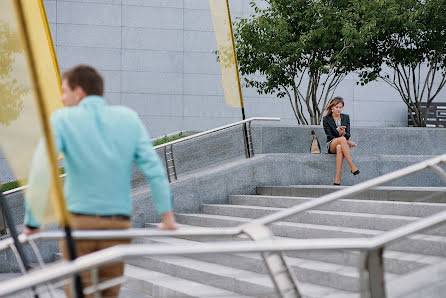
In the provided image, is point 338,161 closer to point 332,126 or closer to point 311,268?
point 332,126

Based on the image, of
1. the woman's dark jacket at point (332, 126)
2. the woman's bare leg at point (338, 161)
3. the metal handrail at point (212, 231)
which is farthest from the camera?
the woman's dark jacket at point (332, 126)

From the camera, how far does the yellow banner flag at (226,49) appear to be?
9727 millimetres

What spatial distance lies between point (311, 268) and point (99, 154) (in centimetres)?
110

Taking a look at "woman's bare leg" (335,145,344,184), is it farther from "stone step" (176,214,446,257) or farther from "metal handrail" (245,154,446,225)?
"metal handrail" (245,154,446,225)

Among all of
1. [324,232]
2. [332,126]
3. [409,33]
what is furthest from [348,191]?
[409,33]

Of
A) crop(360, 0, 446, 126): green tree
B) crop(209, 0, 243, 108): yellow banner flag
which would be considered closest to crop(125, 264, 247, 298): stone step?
crop(209, 0, 243, 108): yellow banner flag

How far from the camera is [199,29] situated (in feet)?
62.4

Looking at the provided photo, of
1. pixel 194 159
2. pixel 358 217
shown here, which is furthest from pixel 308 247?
pixel 194 159

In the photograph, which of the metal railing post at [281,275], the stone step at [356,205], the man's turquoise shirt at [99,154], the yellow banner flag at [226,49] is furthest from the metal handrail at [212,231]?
the yellow banner flag at [226,49]

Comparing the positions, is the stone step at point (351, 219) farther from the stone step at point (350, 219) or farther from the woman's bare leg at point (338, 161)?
the woman's bare leg at point (338, 161)

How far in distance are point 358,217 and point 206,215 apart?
3013mm

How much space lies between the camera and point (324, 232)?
6.73m

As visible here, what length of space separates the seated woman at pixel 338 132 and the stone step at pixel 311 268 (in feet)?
23.1

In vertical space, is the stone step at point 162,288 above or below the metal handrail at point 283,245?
below
